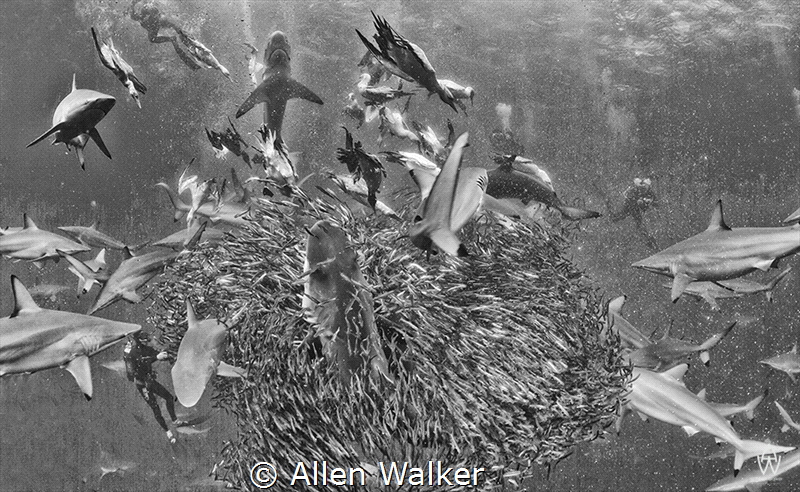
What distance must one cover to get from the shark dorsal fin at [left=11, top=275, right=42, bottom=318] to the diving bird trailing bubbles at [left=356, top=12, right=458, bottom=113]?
2.65 meters

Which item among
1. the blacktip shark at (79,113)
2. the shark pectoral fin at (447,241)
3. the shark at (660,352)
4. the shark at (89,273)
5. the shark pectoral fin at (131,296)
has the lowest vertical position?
the shark at (660,352)

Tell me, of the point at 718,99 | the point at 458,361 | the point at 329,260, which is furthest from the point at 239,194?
the point at 718,99

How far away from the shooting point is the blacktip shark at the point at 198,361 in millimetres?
3270

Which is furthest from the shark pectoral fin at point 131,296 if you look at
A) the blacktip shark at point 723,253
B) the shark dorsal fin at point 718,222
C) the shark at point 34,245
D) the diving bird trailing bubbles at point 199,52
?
the shark dorsal fin at point 718,222

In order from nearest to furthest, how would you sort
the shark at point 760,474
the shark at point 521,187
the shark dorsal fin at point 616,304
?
the shark at point 521,187
the shark dorsal fin at point 616,304
the shark at point 760,474

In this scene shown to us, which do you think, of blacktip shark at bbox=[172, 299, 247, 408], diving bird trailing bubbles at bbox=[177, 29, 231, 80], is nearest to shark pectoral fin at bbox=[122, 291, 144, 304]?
blacktip shark at bbox=[172, 299, 247, 408]

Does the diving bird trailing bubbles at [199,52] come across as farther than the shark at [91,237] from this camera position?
Yes

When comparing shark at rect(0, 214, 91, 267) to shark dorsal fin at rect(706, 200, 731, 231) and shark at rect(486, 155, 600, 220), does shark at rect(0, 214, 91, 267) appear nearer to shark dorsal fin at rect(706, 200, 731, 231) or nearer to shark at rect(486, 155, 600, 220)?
shark at rect(486, 155, 600, 220)

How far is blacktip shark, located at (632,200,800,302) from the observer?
3.77m

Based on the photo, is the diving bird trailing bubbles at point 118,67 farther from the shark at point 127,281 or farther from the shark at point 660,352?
the shark at point 660,352

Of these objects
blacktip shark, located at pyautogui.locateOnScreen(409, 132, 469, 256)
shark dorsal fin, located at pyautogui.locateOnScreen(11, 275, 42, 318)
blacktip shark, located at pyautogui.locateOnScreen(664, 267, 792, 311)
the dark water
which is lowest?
the dark water

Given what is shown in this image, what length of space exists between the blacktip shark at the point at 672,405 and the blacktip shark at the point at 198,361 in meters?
2.90

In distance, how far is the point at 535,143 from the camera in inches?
514

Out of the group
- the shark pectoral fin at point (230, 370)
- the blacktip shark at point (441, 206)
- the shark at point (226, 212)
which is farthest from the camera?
the shark at point (226, 212)
